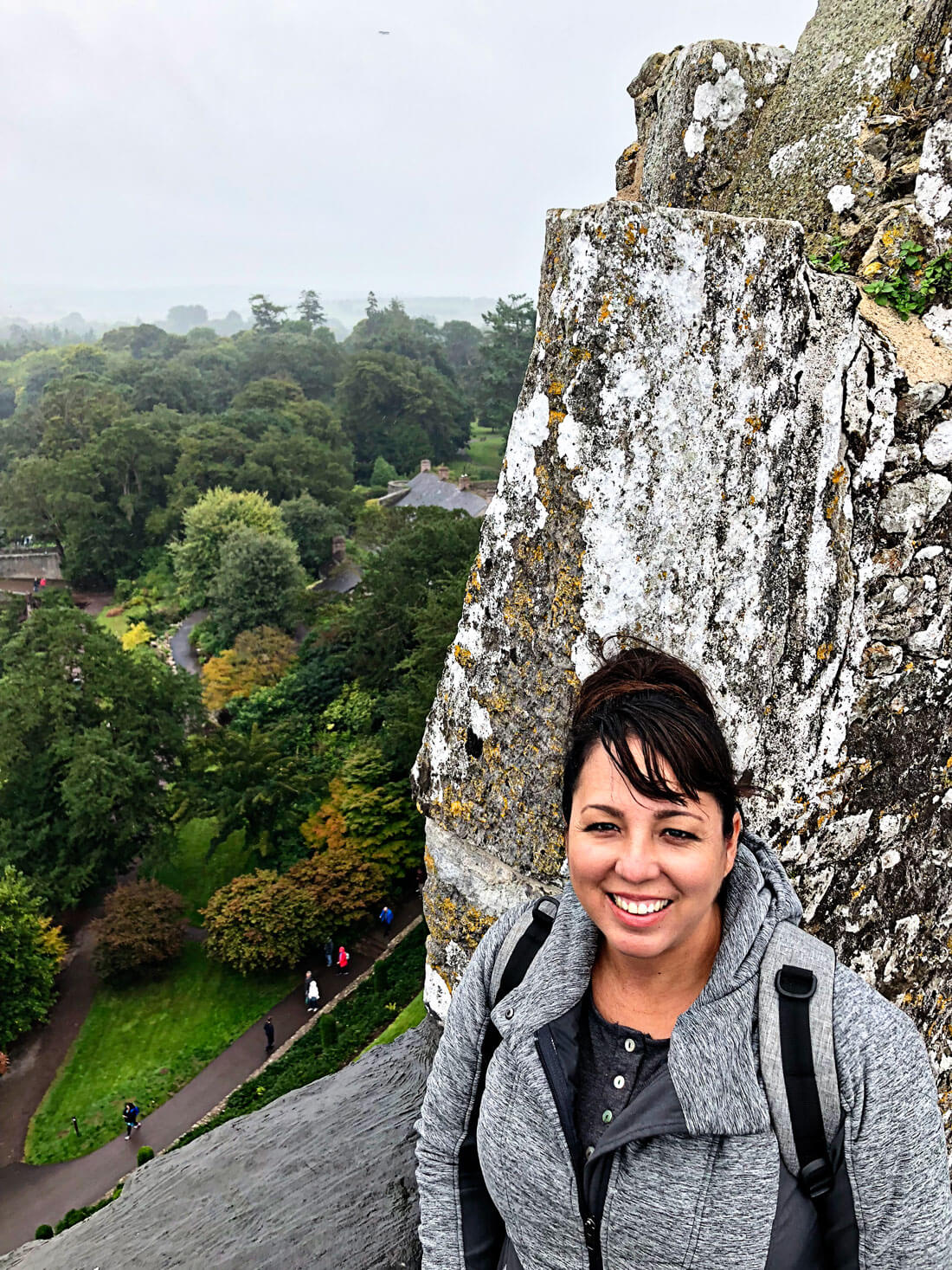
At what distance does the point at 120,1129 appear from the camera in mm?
15109

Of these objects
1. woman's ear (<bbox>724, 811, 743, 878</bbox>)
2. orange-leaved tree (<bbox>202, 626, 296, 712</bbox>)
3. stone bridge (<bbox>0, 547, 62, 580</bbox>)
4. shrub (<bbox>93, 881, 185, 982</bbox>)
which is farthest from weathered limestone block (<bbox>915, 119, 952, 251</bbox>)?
stone bridge (<bbox>0, 547, 62, 580</bbox>)

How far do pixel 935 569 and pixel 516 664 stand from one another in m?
1.73

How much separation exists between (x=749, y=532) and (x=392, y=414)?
195ft

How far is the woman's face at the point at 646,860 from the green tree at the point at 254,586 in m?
30.2

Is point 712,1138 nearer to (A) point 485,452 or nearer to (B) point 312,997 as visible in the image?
(B) point 312,997

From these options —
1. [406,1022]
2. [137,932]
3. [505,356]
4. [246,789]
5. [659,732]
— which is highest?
[505,356]

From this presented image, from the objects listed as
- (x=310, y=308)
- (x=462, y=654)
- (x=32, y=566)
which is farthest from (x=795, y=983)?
(x=310, y=308)

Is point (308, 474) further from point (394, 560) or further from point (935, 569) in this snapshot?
point (935, 569)

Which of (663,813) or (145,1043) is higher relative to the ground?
(663,813)

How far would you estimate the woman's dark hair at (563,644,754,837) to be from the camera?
1.96 m

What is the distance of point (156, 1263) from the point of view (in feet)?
12.9

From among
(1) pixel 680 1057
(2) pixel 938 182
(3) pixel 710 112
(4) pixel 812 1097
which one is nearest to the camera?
(4) pixel 812 1097

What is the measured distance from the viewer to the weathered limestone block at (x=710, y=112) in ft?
14.8

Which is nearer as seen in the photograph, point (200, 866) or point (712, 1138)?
point (712, 1138)
